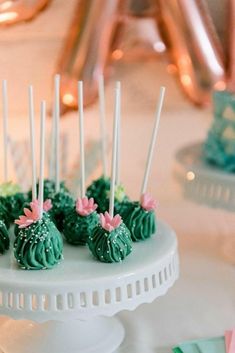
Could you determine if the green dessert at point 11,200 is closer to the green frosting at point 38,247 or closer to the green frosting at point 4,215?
the green frosting at point 4,215

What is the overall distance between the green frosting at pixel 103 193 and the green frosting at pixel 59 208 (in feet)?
0.14

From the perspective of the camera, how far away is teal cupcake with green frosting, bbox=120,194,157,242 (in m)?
0.94

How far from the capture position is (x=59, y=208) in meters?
0.98

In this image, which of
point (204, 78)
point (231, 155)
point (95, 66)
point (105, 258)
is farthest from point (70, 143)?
point (105, 258)

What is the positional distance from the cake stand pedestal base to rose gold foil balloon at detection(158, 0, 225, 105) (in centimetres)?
65

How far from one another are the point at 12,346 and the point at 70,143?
0.67 m

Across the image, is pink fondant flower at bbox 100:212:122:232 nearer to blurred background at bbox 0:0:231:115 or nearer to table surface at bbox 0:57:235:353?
table surface at bbox 0:57:235:353

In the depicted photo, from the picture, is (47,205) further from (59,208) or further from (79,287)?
(79,287)

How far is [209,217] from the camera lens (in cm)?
142

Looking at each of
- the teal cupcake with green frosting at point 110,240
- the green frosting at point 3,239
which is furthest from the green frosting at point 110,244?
the green frosting at point 3,239

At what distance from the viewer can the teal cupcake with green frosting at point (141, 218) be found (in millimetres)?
939

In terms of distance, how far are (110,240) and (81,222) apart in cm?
7

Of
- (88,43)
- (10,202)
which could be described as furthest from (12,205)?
(88,43)

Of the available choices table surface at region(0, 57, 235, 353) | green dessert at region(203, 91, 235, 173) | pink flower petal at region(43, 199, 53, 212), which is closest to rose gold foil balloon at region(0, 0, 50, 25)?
table surface at region(0, 57, 235, 353)
